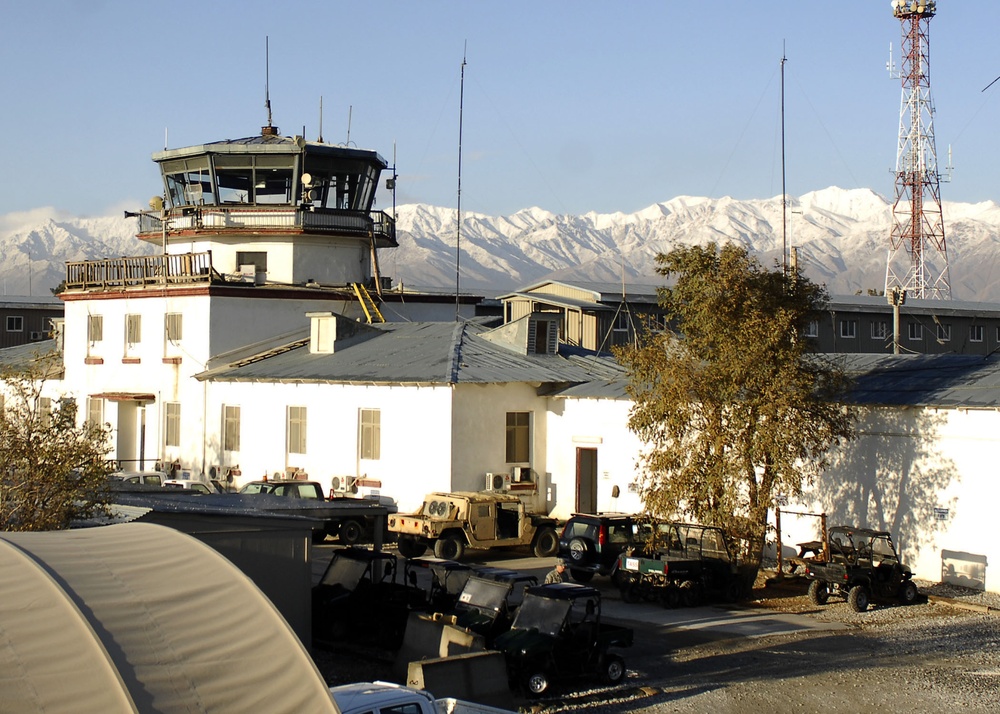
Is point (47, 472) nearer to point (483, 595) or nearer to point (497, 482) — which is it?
point (483, 595)

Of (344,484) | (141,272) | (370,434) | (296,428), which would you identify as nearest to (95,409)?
(141,272)

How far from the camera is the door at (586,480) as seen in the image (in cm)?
3039

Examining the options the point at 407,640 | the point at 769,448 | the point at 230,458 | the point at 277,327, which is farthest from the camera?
the point at 277,327

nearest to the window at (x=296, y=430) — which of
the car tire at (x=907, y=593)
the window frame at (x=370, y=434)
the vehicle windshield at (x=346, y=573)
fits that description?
the window frame at (x=370, y=434)

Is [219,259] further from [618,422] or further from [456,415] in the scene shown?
[618,422]

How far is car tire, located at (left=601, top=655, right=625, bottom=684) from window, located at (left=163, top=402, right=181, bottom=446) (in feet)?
83.6

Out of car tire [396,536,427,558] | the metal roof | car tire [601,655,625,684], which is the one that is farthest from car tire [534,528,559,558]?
car tire [601,655,625,684]

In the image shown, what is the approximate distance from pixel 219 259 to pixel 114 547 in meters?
30.3

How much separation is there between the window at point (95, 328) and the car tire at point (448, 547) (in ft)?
68.8

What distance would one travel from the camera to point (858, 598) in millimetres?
20812

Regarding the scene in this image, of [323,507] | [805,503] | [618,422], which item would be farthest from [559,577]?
[618,422]

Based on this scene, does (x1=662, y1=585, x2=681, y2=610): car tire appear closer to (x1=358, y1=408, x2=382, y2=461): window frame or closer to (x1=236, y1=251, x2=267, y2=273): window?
(x1=358, y1=408, x2=382, y2=461): window frame

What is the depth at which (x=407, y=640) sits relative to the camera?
1627cm

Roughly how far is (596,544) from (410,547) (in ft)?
14.8
